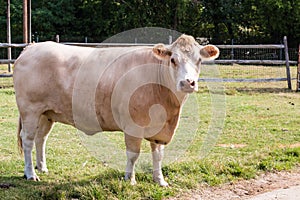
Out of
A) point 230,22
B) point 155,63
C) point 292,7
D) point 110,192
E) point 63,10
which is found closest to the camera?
point 110,192

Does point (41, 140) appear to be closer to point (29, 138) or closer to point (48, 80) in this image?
point (29, 138)

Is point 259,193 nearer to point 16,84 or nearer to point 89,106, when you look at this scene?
point 89,106

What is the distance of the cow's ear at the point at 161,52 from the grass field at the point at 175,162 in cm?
133

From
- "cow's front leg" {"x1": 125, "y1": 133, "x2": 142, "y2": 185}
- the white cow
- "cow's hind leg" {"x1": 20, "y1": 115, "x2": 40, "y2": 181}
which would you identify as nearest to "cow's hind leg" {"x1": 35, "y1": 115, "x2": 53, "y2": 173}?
the white cow

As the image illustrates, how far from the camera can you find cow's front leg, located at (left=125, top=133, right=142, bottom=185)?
15.8ft

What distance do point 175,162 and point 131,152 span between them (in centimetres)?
111

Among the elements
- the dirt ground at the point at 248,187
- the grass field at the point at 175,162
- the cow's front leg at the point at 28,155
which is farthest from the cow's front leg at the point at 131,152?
the cow's front leg at the point at 28,155

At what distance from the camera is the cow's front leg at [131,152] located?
4820 mm

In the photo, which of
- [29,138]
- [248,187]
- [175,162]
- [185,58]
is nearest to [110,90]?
[185,58]

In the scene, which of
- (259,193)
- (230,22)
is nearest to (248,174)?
(259,193)

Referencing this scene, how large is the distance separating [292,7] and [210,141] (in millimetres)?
21299

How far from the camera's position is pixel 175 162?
A: 5852 millimetres

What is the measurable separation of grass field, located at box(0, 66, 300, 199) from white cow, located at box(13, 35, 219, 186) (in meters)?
0.25

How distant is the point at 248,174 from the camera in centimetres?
549
